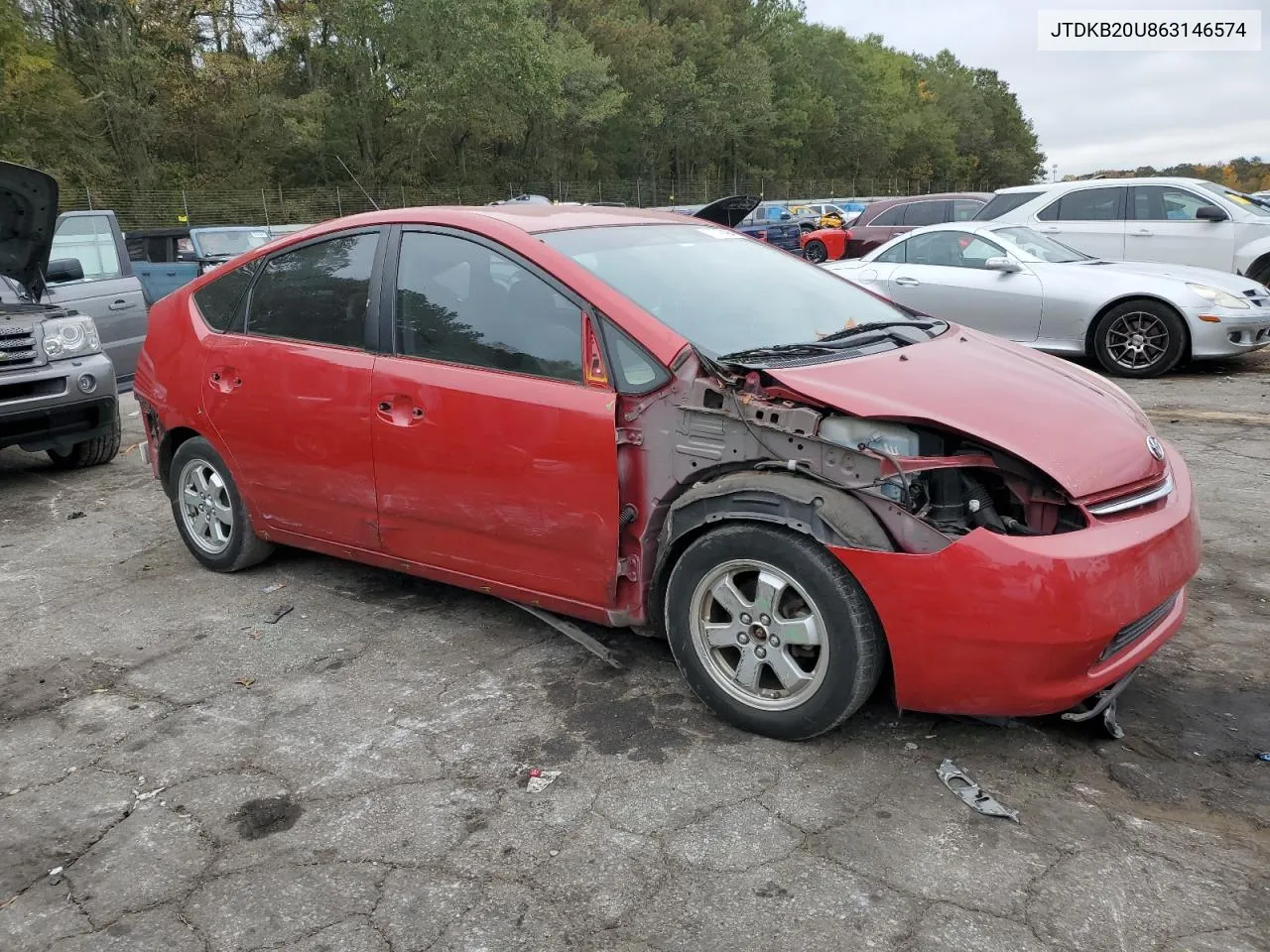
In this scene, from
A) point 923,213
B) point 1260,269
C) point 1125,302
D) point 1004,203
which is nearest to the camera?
point 1125,302

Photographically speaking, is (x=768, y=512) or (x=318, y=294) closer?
(x=768, y=512)

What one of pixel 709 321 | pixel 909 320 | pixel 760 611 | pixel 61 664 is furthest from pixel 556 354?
pixel 61 664

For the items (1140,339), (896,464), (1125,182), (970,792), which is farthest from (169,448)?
(1125,182)

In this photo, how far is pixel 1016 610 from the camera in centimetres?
270

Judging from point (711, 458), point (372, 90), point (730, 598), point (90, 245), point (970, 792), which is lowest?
point (970, 792)

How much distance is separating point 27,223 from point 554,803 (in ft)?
20.1

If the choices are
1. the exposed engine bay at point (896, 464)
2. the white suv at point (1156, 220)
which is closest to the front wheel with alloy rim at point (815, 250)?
the white suv at point (1156, 220)

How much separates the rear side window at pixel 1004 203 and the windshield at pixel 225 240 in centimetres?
1111

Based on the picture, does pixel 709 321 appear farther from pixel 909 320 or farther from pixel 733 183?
pixel 733 183

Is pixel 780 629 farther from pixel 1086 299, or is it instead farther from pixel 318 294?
pixel 1086 299

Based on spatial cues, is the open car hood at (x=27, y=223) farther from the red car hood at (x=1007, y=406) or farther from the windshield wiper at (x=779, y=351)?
the red car hood at (x=1007, y=406)

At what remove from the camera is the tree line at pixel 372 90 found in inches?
1292

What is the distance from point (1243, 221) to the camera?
1103cm

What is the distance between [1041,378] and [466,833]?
7.64 ft
